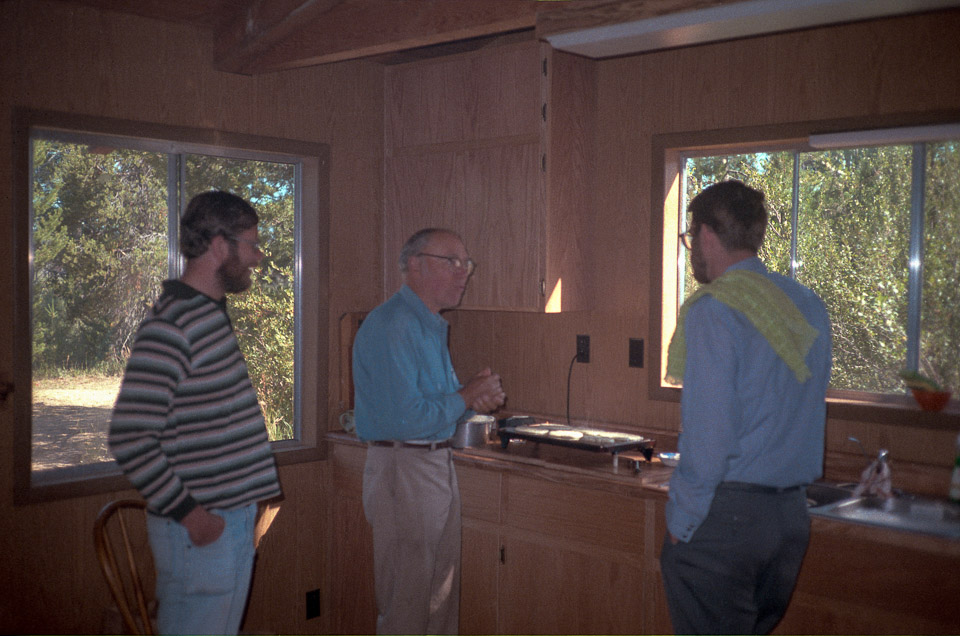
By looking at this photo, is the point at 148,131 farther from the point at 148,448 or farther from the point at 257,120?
the point at 148,448

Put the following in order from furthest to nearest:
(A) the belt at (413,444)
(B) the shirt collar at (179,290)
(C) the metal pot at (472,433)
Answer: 1. (C) the metal pot at (472,433)
2. (A) the belt at (413,444)
3. (B) the shirt collar at (179,290)

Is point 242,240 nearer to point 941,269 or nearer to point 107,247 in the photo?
point 107,247

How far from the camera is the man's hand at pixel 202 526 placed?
5.83ft

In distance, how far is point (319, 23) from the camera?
116 inches

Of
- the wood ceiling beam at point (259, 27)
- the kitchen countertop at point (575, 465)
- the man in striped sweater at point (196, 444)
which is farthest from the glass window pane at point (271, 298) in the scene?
the man in striped sweater at point (196, 444)

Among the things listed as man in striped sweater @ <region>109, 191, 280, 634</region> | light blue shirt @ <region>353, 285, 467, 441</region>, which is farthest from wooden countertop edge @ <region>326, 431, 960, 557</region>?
man in striped sweater @ <region>109, 191, 280, 634</region>

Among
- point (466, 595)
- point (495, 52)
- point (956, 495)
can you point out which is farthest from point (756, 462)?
point (495, 52)

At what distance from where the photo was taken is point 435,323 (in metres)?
2.64

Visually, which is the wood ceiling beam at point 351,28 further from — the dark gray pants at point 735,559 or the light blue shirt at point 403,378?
the dark gray pants at point 735,559

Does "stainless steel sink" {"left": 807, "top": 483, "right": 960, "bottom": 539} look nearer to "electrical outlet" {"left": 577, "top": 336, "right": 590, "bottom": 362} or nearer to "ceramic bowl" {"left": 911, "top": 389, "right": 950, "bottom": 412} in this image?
"ceramic bowl" {"left": 911, "top": 389, "right": 950, "bottom": 412}

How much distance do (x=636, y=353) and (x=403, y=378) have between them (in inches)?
46.2

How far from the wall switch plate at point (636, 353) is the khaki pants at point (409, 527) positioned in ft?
3.26

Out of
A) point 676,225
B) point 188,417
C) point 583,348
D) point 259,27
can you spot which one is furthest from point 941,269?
point 259,27

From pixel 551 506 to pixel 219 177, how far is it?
6.05 feet
